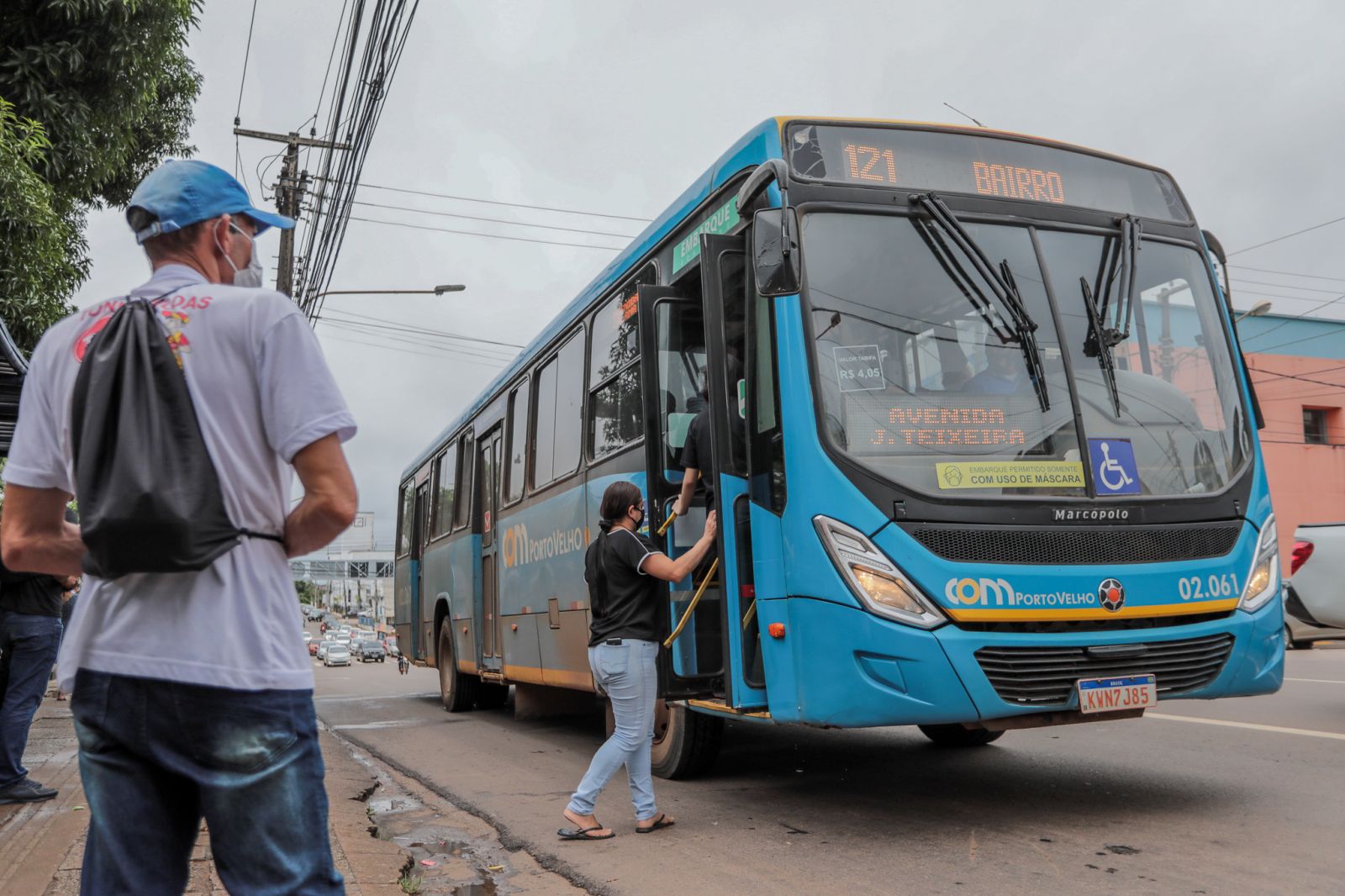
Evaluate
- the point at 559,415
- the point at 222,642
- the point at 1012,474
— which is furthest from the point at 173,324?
the point at 559,415

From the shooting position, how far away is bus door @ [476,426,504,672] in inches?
445

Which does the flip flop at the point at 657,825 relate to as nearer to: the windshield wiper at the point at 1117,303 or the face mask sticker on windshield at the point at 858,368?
the face mask sticker on windshield at the point at 858,368

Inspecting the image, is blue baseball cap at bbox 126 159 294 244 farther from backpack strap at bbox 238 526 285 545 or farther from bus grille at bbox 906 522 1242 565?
bus grille at bbox 906 522 1242 565

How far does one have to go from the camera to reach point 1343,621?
9.35 meters

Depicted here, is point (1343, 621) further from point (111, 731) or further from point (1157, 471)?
point (111, 731)

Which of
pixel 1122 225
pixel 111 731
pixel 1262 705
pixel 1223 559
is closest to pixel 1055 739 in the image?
pixel 1262 705

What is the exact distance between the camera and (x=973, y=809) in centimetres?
602

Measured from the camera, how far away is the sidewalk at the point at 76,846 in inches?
187

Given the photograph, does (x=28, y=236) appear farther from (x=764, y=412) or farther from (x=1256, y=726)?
(x=1256, y=726)

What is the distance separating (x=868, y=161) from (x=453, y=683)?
10.0 meters

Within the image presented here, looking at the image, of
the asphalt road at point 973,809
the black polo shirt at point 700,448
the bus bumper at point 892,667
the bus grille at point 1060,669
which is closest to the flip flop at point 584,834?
the asphalt road at point 973,809

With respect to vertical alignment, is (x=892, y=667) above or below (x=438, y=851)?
above

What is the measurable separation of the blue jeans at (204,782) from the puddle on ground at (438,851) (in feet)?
10.0

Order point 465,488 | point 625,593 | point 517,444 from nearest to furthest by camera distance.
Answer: point 625,593 < point 517,444 < point 465,488
